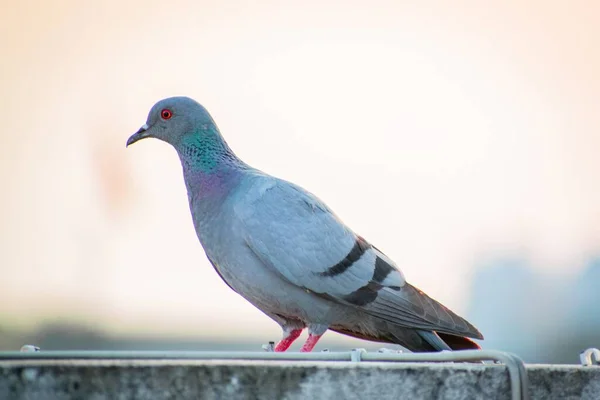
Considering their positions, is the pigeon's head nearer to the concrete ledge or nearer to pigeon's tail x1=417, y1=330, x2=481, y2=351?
pigeon's tail x1=417, y1=330, x2=481, y2=351

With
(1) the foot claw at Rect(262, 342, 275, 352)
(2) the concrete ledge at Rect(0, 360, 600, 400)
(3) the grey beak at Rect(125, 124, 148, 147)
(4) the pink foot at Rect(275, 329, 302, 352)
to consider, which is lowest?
(2) the concrete ledge at Rect(0, 360, 600, 400)

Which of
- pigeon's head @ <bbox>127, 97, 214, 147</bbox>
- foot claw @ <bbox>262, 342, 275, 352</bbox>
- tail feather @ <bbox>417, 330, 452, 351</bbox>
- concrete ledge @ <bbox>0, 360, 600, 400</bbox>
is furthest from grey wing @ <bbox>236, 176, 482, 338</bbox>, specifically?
concrete ledge @ <bbox>0, 360, 600, 400</bbox>

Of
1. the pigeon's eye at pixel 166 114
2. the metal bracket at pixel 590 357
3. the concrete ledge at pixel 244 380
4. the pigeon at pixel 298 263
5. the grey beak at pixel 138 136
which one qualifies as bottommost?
the concrete ledge at pixel 244 380

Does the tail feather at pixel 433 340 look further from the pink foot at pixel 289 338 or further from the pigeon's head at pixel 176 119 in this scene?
the pigeon's head at pixel 176 119

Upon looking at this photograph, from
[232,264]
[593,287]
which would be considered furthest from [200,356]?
[593,287]

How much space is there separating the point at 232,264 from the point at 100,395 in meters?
3.36

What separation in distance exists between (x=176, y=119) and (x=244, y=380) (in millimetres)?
4327

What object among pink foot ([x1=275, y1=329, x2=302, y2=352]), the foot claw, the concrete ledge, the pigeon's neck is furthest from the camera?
pink foot ([x1=275, y1=329, x2=302, y2=352])

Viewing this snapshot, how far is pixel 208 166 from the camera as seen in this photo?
6738mm

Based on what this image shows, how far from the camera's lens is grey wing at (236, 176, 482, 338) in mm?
6176

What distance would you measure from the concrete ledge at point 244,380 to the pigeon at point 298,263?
3075 mm

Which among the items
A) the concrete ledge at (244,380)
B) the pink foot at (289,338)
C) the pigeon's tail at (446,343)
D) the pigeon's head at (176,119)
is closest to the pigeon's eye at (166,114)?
the pigeon's head at (176,119)

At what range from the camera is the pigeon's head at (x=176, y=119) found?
7047 millimetres

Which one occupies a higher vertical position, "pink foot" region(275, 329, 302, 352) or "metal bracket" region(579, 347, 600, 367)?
"pink foot" region(275, 329, 302, 352)
